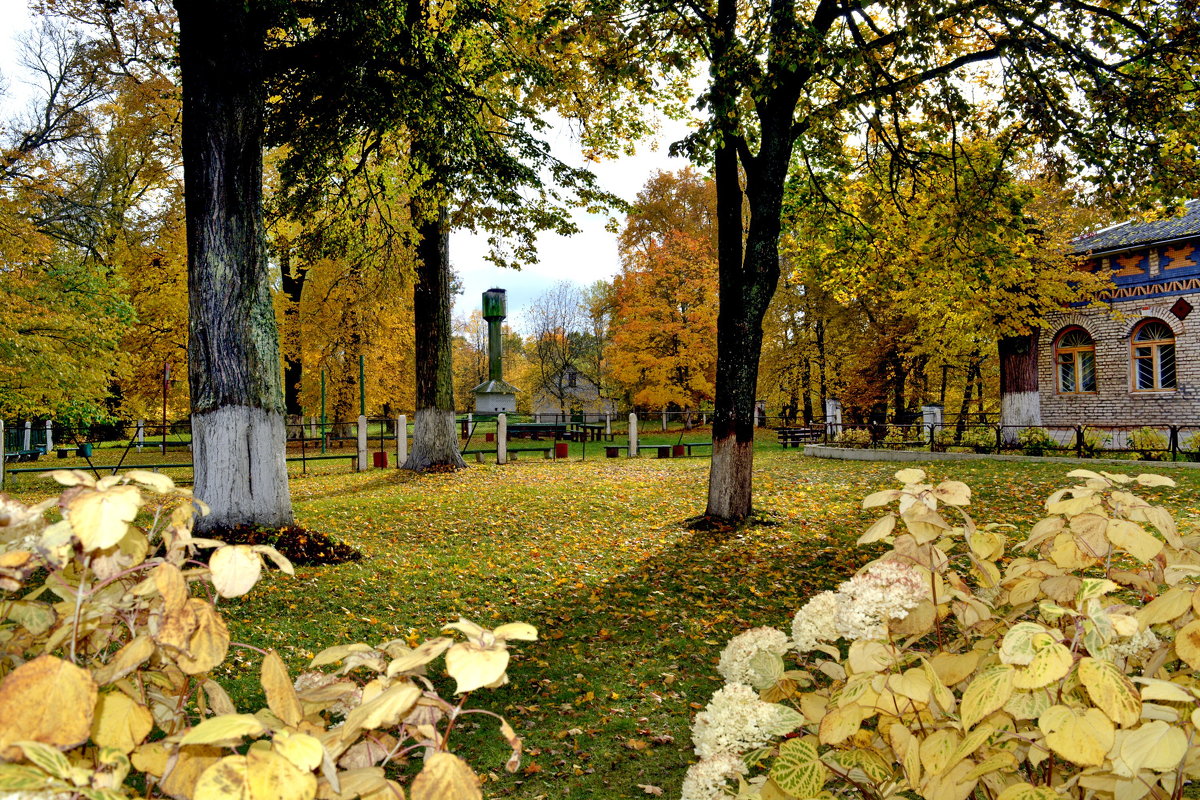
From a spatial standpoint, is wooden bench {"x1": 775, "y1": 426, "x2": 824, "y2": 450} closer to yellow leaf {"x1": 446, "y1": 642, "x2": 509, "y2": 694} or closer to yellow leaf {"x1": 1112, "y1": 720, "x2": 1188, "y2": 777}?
yellow leaf {"x1": 1112, "y1": 720, "x2": 1188, "y2": 777}

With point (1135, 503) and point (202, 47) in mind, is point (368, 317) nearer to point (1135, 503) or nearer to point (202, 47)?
point (202, 47)

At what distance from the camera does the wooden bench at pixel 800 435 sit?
26.3 meters

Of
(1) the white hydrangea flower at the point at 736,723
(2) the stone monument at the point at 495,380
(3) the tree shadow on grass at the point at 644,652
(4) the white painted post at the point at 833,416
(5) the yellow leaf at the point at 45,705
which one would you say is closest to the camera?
(5) the yellow leaf at the point at 45,705

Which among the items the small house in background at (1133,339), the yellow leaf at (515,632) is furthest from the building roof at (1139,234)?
the yellow leaf at (515,632)

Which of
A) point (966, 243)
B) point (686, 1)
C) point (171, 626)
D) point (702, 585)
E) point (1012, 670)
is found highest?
point (686, 1)

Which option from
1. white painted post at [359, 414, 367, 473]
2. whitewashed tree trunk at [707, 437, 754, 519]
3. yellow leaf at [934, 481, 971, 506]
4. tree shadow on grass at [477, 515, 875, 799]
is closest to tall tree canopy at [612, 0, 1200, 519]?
whitewashed tree trunk at [707, 437, 754, 519]

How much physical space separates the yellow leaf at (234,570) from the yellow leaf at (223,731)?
232mm

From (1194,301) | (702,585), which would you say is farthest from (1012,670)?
(1194,301)

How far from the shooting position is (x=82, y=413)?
2133 centimetres

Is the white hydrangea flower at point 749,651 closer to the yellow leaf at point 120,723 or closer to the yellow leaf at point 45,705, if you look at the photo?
the yellow leaf at point 120,723

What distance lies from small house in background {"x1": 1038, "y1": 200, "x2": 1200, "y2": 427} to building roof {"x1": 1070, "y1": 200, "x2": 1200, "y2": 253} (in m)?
0.03

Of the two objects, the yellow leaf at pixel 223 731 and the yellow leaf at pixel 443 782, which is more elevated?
the yellow leaf at pixel 223 731

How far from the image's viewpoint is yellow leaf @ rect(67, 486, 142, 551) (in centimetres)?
106

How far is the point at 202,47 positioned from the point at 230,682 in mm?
Answer: 7000
